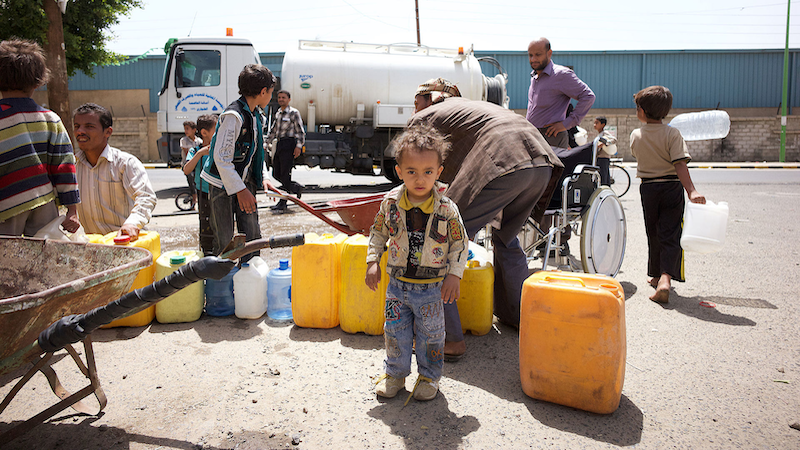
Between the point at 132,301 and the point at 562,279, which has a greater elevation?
the point at 132,301

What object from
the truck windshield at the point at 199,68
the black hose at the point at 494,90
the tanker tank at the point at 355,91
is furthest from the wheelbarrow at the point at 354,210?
the black hose at the point at 494,90

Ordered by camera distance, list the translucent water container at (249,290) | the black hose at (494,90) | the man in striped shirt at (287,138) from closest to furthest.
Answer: the translucent water container at (249,290), the man in striped shirt at (287,138), the black hose at (494,90)

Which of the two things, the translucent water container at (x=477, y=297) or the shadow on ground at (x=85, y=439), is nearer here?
the shadow on ground at (x=85, y=439)

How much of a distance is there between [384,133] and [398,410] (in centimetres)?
1058

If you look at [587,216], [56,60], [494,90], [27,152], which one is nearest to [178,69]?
[56,60]

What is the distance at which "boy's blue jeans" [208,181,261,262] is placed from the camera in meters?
3.92

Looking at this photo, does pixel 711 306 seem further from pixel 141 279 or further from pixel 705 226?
pixel 141 279

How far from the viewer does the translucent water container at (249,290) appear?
3869mm

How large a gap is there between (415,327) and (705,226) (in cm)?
276

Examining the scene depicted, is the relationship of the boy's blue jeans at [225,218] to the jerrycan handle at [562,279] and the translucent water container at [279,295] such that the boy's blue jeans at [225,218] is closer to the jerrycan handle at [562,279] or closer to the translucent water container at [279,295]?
the translucent water container at [279,295]

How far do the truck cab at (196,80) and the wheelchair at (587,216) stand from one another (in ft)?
29.5

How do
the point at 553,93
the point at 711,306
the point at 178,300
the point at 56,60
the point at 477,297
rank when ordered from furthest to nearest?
1. the point at 56,60
2. the point at 553,93
3. the point at 711,306
4. the point at 178,300
5. the point at 477,297

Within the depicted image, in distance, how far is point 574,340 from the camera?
249 cm

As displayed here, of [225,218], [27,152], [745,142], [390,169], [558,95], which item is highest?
[745,142]
